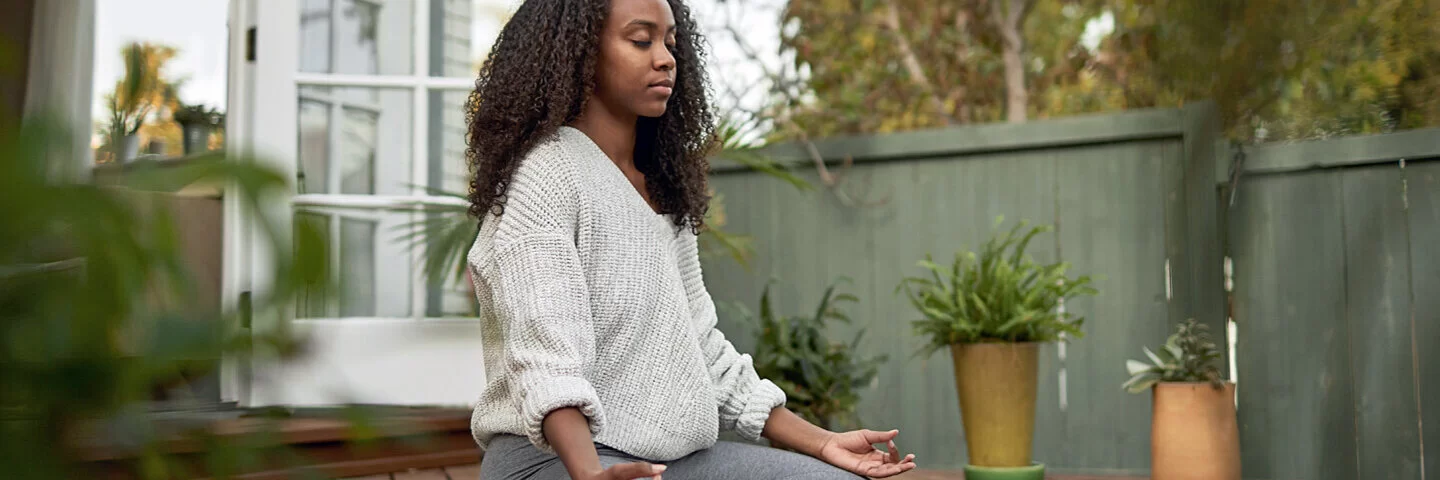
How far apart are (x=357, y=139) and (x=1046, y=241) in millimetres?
2027

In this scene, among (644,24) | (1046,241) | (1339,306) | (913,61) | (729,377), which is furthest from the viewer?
(913,61)

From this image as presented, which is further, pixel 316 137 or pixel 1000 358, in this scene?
pixel 316 137

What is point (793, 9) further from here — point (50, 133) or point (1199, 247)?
point (50, 133)

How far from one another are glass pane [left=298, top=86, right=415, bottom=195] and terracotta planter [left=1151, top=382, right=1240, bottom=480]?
2063 mm

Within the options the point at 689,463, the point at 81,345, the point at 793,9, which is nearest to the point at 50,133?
the point at 81,345

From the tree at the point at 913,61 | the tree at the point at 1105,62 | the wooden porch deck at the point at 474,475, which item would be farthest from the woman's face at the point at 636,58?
the tree at the point at 913,61

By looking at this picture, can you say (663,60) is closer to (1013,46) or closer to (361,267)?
(361,267)

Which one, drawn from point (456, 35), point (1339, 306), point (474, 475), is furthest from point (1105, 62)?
point (474, 475)

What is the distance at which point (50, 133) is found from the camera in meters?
0.27

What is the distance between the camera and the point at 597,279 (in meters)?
1.33

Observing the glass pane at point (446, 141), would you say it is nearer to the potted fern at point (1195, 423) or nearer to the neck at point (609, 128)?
the potted fern at point (1195, 423)

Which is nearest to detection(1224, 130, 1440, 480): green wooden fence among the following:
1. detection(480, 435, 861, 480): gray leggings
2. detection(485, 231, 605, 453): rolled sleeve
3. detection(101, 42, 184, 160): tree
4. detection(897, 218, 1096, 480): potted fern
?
detection(897, 218, 1096, 480): potted fern

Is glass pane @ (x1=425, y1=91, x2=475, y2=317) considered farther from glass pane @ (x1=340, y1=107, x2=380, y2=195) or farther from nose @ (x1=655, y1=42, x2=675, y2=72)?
nose @ (x1=655, y1=42, x2=675, y2=72)

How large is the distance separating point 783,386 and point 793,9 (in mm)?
3363
